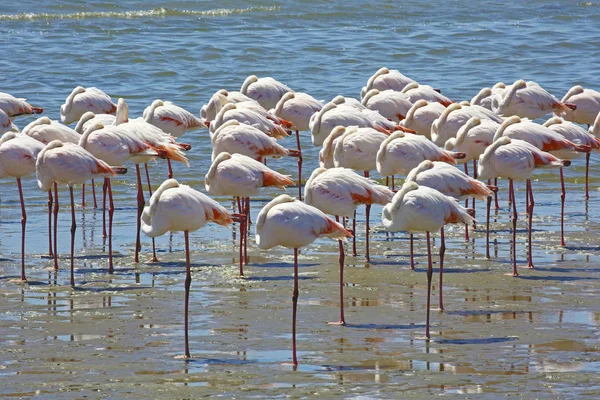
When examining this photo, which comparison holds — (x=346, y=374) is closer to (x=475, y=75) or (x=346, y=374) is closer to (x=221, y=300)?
(x=221, y=300)

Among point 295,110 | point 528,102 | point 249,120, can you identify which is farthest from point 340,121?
point 528,102

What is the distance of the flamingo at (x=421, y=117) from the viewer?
1416cm

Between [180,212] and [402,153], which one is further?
[402,153]

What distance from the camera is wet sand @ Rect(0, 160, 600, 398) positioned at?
7871mm

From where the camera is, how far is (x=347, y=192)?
996 centimetres

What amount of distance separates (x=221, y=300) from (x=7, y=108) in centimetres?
628

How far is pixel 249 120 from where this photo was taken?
13.6m

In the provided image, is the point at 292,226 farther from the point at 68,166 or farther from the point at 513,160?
the point at 513,160

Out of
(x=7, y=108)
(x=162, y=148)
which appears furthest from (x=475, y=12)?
(x=162, y=148)

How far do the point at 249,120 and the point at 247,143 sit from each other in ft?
4.51

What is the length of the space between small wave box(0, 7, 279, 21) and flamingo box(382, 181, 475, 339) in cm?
2482

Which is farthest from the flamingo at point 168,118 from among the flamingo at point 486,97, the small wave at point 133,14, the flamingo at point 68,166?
the small wave at point 133,14

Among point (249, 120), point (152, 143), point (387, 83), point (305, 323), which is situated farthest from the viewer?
point (387, 83)

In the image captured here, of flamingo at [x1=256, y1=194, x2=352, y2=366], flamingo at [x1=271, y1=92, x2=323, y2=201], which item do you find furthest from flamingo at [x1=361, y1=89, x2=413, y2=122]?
flamingo at [x1=256, y1=194, x2=352, y2=366]
